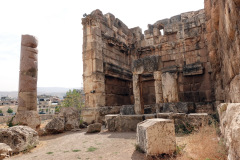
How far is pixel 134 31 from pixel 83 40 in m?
4.97

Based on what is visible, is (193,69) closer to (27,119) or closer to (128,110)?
(128,110)

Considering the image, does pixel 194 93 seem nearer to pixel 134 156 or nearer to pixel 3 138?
pixel 134 156

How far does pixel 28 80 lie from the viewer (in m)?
8.98

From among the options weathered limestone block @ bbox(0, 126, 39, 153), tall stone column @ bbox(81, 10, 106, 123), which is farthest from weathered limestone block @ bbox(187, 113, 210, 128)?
weathered limestone block @ bbox(0, 126, 39, 153)

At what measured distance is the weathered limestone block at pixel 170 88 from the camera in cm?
782

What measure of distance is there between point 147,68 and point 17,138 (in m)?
5.51

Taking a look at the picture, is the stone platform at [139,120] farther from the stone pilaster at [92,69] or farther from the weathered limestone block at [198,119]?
the stone pilaster at [92,69]

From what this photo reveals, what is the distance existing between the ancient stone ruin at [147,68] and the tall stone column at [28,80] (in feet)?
8.75

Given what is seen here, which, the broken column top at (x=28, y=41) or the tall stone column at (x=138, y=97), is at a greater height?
the broken column top at (x=28, y=41)

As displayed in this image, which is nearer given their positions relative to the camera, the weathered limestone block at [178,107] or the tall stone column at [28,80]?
the weathered limestone block at [178,107]

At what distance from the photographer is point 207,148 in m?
3.16

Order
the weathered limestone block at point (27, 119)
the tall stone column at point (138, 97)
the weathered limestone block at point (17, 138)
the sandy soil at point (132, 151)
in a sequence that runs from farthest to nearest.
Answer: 1. the weathered limestone block at point (27, 119)
2. the tall stone column at point (138, 97)
3. the weathered limestone block at point (17, 138)
4. the sandy soil at point (132, 151)

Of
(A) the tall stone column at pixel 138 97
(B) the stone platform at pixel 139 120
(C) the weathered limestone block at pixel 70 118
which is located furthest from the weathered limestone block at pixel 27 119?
(A) the tall stone column at pixel 138 97

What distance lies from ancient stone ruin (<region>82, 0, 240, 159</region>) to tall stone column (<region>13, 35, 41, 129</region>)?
2.67m
